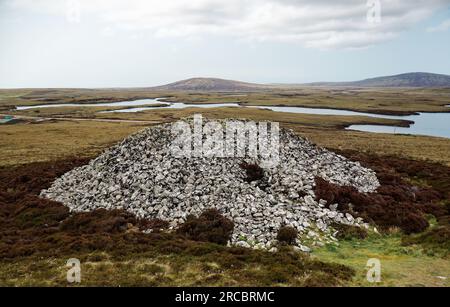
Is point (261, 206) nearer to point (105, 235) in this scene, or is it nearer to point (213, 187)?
point (213, 187)

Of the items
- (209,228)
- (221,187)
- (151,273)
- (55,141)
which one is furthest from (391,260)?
(55,141)

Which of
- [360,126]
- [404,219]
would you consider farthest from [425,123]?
[404,219]

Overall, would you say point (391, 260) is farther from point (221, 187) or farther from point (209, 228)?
point (221, 187)

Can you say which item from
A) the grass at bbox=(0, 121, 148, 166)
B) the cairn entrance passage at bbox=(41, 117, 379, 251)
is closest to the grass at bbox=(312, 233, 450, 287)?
the cairn entrance passage at bbox=(41, 117, 379, 251)

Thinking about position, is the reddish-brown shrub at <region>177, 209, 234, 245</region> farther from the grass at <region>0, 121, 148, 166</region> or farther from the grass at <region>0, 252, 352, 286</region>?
the grass at <region>0, 121, 148, 166</region>

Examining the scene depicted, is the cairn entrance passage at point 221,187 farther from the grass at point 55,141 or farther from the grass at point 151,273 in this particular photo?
the grass at point 55,141

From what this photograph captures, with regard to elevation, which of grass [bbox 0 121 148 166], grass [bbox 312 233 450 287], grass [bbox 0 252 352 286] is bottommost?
grass [bbox 312 233 450 287]

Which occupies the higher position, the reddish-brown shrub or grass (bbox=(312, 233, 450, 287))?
the reddish-brown shrub

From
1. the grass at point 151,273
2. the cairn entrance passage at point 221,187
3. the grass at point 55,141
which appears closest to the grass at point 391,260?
the cairn entrance passage at point 221,187
